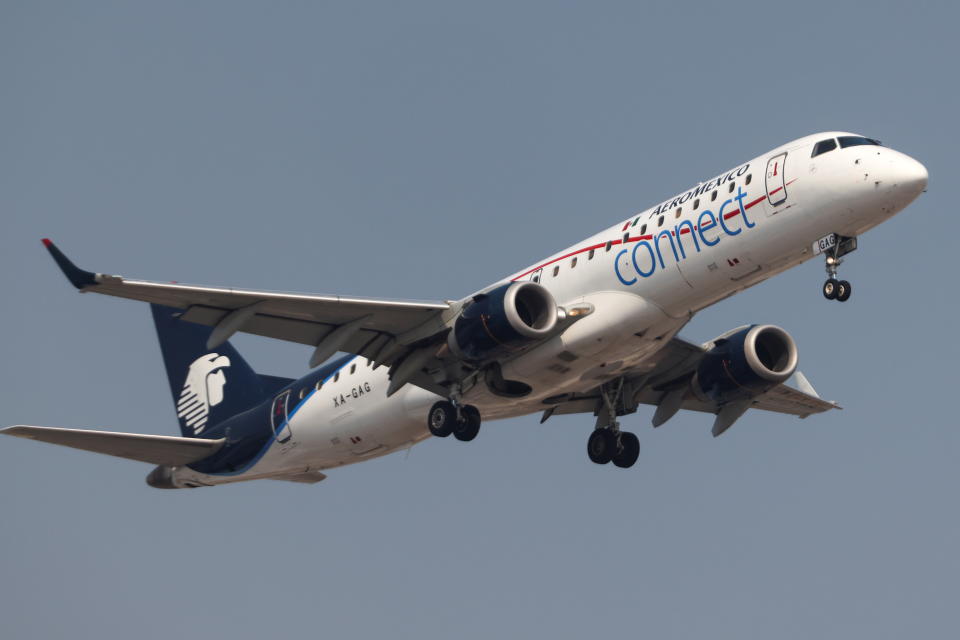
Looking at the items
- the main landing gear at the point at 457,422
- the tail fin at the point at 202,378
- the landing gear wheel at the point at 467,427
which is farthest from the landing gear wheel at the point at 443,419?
the tail fin at the point at 202,378

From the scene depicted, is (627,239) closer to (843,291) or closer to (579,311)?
(579,311)

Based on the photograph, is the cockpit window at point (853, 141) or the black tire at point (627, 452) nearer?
the cockpit window at point (853, 141)

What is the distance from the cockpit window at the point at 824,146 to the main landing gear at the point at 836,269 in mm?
1801

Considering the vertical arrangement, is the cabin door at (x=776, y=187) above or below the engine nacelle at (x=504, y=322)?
above

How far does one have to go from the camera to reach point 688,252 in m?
29.7

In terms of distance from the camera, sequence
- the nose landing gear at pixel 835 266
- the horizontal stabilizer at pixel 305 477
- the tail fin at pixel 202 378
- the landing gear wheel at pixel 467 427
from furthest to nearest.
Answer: the tail fin at pixel 202 378
the horizontal stabilizer at pixel 305 477
the landing gear wheel at pixel 467 427
the nose landing gear at pixel 835 266

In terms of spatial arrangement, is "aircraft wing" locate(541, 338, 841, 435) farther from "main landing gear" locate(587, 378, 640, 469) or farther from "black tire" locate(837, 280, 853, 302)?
"black tire" locate(837, 280, 853, 302)

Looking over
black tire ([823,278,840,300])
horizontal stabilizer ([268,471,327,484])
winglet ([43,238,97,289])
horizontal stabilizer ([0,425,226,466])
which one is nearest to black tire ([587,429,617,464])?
horizontal stabilizer ([268,471,327,484])

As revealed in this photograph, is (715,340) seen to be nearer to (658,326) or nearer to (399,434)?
(658,326)

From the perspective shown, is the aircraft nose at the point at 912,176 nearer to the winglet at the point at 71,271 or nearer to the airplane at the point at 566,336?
the airplane at the point at 566,336

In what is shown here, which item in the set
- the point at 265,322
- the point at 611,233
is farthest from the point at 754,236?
the point at 265,322

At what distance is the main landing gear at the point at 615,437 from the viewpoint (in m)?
36.2

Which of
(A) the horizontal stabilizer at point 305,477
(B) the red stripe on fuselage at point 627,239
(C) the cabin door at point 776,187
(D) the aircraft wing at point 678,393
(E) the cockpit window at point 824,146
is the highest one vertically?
(E) the cockpit window at point 824,146

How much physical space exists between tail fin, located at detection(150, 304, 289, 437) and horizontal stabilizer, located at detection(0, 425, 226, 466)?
1.80m
